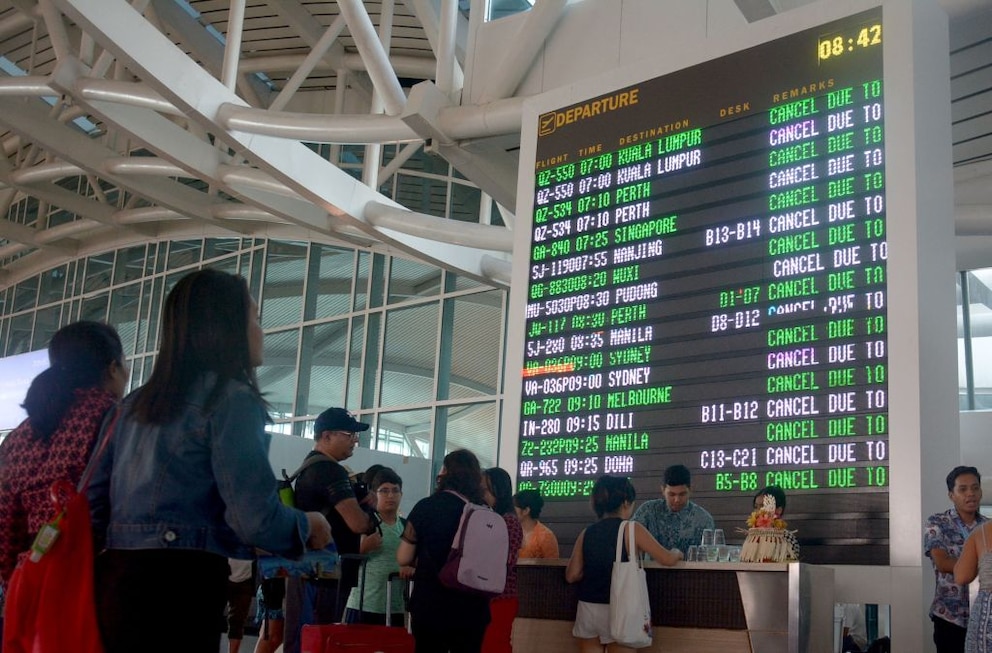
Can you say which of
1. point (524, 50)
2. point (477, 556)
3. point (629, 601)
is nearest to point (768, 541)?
point (629, 601)

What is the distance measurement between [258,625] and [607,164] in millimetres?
5927

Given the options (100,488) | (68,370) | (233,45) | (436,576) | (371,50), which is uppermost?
(233,45)

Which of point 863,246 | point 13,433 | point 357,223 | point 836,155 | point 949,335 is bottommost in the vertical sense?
point 13,433

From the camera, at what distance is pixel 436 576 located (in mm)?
5055

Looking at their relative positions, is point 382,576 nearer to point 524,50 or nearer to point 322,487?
point 322,487

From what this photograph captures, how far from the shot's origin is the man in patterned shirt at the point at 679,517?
6.61 metres

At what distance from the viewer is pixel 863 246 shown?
6574mm

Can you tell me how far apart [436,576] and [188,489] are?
260 cm

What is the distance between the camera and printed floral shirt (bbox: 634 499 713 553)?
6.62 metres

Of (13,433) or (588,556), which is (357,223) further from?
(13,433)

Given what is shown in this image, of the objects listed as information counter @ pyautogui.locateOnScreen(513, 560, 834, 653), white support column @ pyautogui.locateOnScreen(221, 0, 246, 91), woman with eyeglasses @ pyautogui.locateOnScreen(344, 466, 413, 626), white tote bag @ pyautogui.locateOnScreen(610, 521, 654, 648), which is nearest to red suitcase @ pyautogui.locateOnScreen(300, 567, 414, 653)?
white tote bag @ pyautogui.locateOnScreen(610, 521, 654, 648)

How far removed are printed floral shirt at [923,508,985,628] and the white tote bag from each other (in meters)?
1.56

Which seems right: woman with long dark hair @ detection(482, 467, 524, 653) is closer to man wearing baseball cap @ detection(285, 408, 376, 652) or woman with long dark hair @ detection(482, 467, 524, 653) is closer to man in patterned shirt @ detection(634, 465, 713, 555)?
man wearing baseball cap @ detection(285, 408, 376, 652)

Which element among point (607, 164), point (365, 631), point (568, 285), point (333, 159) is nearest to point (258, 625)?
point (568, 285)
